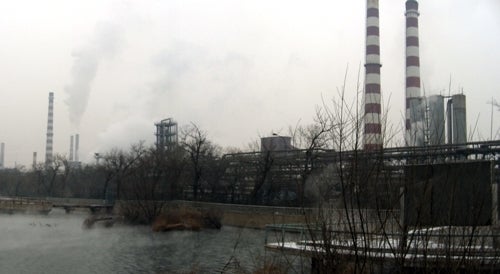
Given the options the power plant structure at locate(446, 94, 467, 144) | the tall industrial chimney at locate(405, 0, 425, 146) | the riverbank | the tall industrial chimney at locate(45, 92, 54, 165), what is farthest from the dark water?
the tall industrial chimney at locate(45, 92, 54, 165)

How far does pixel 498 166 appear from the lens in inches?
1077

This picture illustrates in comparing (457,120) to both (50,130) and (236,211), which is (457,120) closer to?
(236,211)

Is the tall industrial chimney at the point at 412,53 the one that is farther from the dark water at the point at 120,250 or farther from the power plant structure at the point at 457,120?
the dark water at the point at 120,250

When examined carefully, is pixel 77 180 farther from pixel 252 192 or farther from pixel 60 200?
pixel 252 192

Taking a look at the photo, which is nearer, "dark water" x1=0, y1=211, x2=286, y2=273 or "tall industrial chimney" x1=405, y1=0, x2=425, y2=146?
"dark water" x1=0, y1=211, x2=286, y2=273

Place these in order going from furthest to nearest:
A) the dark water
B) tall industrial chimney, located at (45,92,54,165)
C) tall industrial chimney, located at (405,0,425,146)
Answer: tall industrial chimney, located at (45,92,54,165), tall industrial chimney, located at (405,0,425,146), the dark water

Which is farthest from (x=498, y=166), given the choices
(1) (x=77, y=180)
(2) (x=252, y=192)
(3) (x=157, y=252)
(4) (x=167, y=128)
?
(1) (x=77, y=180)

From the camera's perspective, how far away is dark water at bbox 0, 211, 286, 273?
19047 mm

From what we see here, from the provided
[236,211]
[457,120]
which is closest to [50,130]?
[236,211]

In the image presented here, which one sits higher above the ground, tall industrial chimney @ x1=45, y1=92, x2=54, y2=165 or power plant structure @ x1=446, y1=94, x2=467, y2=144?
tall industrial chimney @ x1=45, y1=92, x2=54, y2=165

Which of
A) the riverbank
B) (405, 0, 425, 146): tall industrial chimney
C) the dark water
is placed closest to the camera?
the dark water

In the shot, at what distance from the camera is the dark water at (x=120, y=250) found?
1905 centimetres

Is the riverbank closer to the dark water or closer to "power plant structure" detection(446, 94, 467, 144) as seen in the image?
the dark water

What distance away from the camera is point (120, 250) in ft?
79.8
